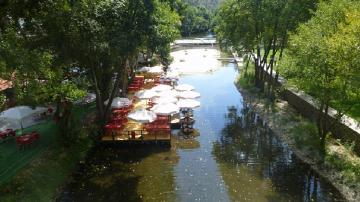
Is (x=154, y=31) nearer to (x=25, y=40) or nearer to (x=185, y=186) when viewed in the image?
(x=25, y=40)

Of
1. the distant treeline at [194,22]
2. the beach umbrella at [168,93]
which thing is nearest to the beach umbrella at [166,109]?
the beach umbrella at [168,93]

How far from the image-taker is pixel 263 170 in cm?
2152

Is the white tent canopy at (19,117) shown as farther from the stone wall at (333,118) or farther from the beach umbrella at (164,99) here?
the stone wall at (333,118)

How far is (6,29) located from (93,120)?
11.7 metres

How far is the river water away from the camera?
740 inches

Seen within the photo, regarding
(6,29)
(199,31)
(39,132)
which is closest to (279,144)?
(39,132)

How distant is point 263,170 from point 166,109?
319 inches

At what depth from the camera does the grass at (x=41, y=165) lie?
18031 millimetres

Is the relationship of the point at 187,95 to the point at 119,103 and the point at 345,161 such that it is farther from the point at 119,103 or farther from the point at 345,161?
the point at 345,161

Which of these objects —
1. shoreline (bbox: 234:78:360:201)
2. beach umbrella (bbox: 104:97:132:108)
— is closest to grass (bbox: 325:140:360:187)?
shoreline (bbox: 234:78:360:201)

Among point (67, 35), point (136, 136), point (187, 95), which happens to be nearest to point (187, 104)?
point (187, 95)

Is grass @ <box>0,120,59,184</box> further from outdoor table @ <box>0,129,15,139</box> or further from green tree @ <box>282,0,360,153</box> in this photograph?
green tree @ <box>282,0,360,153</box>

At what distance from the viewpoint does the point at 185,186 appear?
1964 cm

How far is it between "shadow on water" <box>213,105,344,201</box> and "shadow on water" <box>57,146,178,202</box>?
3.31 meters
